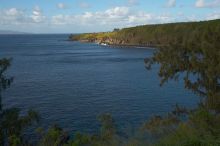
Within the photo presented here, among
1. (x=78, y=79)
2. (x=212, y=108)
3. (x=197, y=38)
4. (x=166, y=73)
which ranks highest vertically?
(x=197, y=38)

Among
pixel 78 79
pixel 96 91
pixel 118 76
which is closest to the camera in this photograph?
pixel 96 91

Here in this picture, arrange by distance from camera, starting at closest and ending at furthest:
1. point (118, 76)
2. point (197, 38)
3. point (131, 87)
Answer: point (197, 38) → point (131, 87) → point (118, 76)

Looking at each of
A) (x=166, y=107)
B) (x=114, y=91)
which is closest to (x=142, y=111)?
(x=166, y=107)

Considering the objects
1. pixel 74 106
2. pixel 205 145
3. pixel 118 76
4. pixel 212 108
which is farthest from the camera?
pixel 118 76

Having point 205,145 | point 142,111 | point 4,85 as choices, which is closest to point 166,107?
point 142,111

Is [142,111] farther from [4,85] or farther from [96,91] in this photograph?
[4,85]

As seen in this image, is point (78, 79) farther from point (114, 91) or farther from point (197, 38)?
point (197, 38)

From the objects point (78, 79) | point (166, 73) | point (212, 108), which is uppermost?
point (166, 73)

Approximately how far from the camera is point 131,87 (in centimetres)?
6372

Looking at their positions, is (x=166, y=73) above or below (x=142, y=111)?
above

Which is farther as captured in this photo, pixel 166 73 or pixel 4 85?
pixel 166 73

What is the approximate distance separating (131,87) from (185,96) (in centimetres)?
1214

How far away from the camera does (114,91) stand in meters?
59.8

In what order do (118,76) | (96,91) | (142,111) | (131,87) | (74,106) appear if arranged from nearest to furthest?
(142,111)
(74,106)
(96,91)
(131,87)
(118,76)
